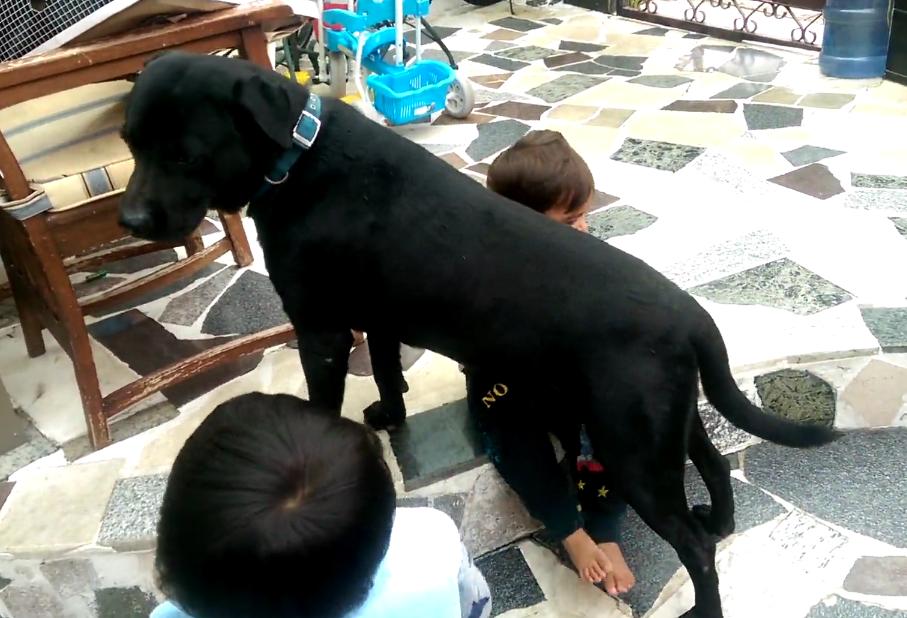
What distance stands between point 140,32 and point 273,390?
34.9 inches

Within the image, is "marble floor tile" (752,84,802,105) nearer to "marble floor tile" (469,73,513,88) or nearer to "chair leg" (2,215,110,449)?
"marble floor tile" (469,73,513,88)

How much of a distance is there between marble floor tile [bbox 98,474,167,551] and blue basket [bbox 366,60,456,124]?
2001mm

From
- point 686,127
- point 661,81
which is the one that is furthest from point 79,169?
point 661,81

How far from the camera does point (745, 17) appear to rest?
4516 mm

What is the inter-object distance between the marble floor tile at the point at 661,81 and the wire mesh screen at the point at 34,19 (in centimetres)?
279

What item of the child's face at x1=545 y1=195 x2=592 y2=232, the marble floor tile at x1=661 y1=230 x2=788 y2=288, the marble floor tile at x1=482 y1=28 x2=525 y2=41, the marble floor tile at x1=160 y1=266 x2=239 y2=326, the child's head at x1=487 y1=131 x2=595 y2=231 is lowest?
the marble floor tile at x1=661 y1=230 x2=788 y2=288

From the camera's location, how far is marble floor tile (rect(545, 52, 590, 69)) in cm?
432

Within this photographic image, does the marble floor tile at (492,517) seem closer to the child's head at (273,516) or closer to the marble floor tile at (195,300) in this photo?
the child's head at (273,516)

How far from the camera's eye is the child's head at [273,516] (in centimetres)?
79

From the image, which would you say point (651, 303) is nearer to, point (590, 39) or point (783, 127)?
point (783, 127)

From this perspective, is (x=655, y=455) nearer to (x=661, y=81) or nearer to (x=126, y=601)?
(x=126, y=601)

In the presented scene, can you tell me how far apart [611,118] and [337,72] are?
1359 millimetres

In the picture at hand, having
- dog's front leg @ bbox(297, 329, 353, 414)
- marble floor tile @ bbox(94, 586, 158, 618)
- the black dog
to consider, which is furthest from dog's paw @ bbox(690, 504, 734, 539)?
marble floor tile @ bbox(94, 586, 158, 618)

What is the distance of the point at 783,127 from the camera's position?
324cm
